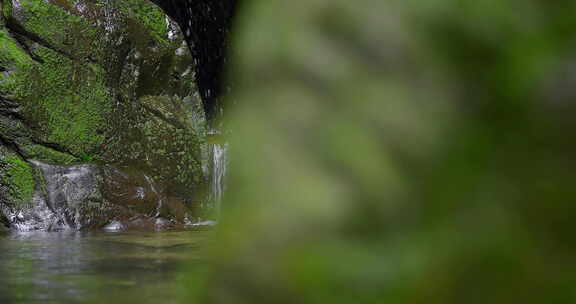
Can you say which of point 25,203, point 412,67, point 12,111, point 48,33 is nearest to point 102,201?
point 25,203

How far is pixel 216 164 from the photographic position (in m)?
8.77

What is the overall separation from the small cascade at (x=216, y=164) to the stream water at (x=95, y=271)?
12.8 feet

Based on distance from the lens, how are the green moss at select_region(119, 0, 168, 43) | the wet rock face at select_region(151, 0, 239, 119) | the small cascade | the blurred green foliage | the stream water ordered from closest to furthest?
the blurred green foliage → the stream water → the wet rock face at select_region(151, 0, 239, 119) → the green moss at select_region(119, 0, 168, 43) → the small cascade

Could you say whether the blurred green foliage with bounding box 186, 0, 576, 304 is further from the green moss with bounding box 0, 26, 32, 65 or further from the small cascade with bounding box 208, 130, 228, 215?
the small cascade with bounding box 208, 130, 228, 215

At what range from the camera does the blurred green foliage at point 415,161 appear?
907 millimetres

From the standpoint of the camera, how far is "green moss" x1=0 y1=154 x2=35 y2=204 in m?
7.40

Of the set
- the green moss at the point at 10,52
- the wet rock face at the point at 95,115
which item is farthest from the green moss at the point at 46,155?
the green moss at the point at 10,52

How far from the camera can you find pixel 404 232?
935mm

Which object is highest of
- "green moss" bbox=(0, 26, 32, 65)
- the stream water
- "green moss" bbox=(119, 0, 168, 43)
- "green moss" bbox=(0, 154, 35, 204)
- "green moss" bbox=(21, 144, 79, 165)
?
"green moss" bbox=(119, 0, 168, 43)

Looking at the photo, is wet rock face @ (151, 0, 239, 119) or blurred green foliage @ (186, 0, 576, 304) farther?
wet rock face @ (151, 0, 239, 119)

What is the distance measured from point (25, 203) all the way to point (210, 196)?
6.53ft

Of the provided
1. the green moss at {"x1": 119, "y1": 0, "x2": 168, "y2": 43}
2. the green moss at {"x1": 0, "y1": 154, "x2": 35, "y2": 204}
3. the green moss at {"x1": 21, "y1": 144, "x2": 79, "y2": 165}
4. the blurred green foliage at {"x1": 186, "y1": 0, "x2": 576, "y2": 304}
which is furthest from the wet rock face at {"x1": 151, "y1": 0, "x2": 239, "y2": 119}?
the blurred green foliage at {"x1": 186, "y1": 0, "x2": 576, "y2": 304}

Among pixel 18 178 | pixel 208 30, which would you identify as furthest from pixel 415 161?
pixel 18 178

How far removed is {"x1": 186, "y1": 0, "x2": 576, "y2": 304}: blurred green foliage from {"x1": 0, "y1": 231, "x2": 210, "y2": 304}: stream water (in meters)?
1.08
